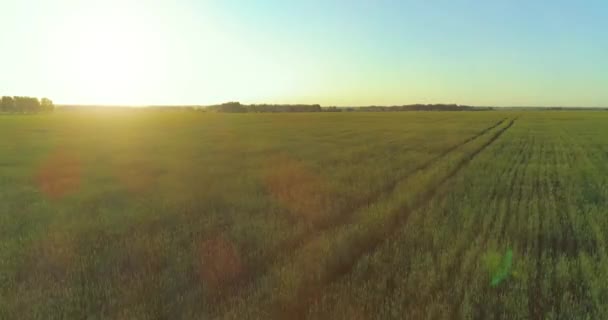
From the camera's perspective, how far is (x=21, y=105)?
156 metres

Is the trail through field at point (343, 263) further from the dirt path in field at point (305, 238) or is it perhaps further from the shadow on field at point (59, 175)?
the shadow on field at point (59, 175)

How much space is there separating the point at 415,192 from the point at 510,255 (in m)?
4.43

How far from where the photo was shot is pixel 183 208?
357 inches

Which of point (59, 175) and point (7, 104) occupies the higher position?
point (7, 104)

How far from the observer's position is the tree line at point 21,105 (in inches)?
6014

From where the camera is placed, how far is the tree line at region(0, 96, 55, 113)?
15275 cm

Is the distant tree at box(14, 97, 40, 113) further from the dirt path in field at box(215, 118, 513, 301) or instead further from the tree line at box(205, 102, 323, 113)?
the dirt path in field at box(215, 118, 513, 301)

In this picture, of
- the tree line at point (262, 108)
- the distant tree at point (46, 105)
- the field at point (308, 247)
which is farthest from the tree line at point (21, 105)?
the field at point (308, 247)

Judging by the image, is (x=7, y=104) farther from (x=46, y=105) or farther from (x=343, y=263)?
(x=343, y=263)

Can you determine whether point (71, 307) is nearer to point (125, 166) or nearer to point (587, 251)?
point (587, 251)

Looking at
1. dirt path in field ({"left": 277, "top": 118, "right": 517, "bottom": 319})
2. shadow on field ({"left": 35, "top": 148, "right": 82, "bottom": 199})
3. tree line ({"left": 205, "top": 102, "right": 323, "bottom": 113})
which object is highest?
tree line ({"left": 205, "top": 102, "right": 323, "bottom": 113})

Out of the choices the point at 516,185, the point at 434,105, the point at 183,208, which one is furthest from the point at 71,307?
the point at 434,105

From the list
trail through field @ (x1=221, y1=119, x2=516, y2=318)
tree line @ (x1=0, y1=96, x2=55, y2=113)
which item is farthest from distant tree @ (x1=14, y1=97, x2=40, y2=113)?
trail through field @ (x1=221, y1=119, x2=516, y2=318)

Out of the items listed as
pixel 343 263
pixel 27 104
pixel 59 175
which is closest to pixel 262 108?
pixel 27 104
